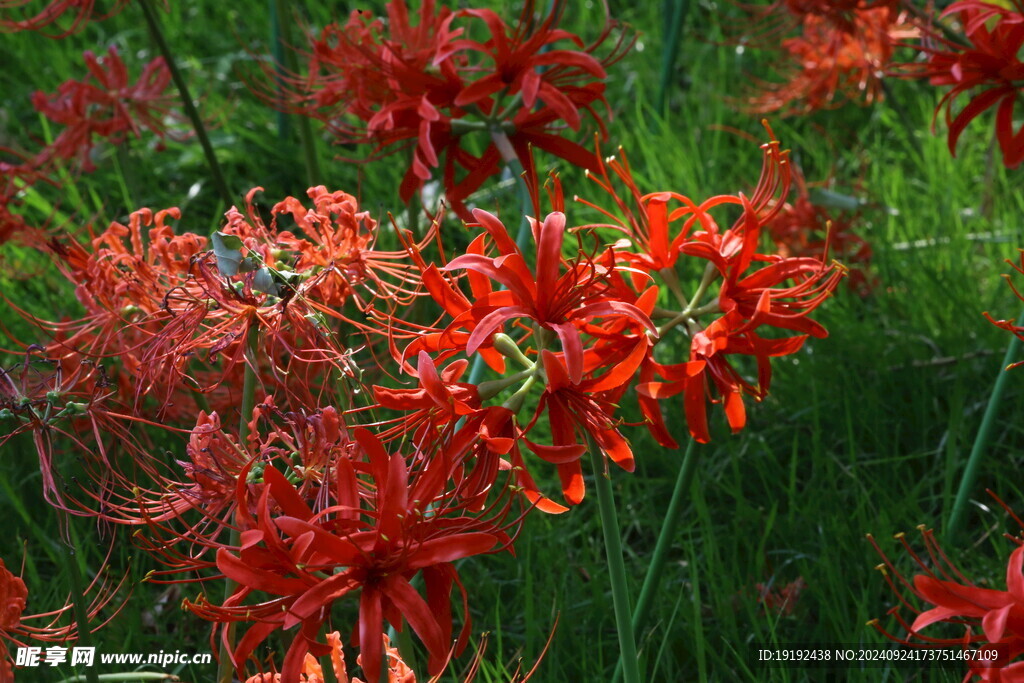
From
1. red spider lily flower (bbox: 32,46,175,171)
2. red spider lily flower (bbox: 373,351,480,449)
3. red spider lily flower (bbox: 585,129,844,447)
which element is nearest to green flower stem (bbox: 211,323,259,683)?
red spider lily flower (bbox: 373,351,480,449)

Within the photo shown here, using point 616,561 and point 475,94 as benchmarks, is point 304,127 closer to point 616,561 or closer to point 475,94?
point 475,94

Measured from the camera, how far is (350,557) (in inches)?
43.0

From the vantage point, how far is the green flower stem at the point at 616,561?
1.36 meters

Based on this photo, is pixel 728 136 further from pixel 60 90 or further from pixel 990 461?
pixel 60 90

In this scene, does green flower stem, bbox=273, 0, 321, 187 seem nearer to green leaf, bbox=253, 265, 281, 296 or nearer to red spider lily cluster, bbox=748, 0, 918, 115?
green leaf, bbox=253, 265, 281, 296

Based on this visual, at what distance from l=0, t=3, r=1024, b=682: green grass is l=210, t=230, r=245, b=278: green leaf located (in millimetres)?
295

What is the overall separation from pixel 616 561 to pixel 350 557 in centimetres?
40

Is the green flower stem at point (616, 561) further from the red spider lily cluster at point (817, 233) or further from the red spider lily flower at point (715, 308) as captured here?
the red spider lily cluster at point (817, 233)

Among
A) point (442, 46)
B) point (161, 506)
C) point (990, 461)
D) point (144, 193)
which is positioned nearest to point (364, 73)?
point (442, 46)

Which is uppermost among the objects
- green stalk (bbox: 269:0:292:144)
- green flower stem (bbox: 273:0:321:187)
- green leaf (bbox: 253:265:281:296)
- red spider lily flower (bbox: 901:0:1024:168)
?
green stalk (bbox: 269:0:292:144)

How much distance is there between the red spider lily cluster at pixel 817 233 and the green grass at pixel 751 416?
6 centimetres

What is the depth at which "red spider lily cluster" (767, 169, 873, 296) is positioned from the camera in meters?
3.12

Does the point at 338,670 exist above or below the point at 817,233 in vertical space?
below

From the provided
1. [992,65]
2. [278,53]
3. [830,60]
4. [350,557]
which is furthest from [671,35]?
[350,557]
